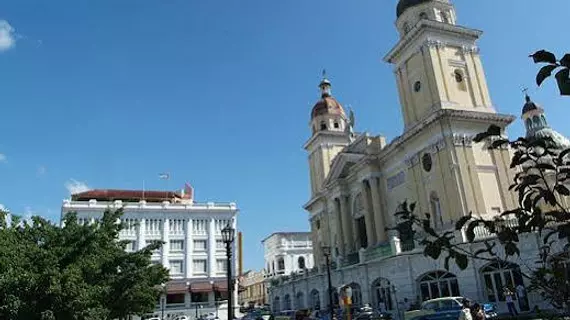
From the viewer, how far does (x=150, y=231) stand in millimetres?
57281

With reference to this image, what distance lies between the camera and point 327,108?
2132 inches

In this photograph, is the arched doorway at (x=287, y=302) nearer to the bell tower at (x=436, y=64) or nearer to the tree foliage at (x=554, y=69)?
the bell tower at (x=436, y=64)

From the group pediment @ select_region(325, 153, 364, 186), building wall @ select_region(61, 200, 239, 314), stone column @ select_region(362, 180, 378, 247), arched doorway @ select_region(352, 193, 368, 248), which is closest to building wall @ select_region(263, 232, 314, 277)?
building wall @ select_region(61, 200, 239, 314)

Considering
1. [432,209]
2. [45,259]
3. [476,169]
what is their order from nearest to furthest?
1. [45,259]
2. [476,169]
3. [432,209]

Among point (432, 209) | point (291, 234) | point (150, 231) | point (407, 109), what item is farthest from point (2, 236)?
point (291, 234)

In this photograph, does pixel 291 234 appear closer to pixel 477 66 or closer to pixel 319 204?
pixel 319 204

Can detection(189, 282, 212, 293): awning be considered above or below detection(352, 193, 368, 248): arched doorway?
below

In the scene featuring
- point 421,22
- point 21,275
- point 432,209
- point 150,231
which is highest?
point 421,22

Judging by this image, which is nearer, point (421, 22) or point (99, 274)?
point (99, 274)

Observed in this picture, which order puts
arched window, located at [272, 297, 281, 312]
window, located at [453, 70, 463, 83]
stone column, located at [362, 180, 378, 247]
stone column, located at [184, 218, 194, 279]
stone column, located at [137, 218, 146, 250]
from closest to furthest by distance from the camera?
window, located at [453, 70, 463, 83] → stone column, located at [362, 180, 378, 247] → arched window, located at [272, 297, 281, 312] → stone column, located at [184, 218, 194, 279] → stone column, located at [137, 218, 146, 250]

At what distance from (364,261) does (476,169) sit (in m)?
10.5

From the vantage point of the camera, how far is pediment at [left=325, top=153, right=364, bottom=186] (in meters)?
42.8

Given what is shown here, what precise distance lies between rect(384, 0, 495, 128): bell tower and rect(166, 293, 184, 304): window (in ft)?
113

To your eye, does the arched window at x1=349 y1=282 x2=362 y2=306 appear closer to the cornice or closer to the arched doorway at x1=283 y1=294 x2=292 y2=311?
the arched doorway at x1=283 y1=294 x2=292 y2=311
